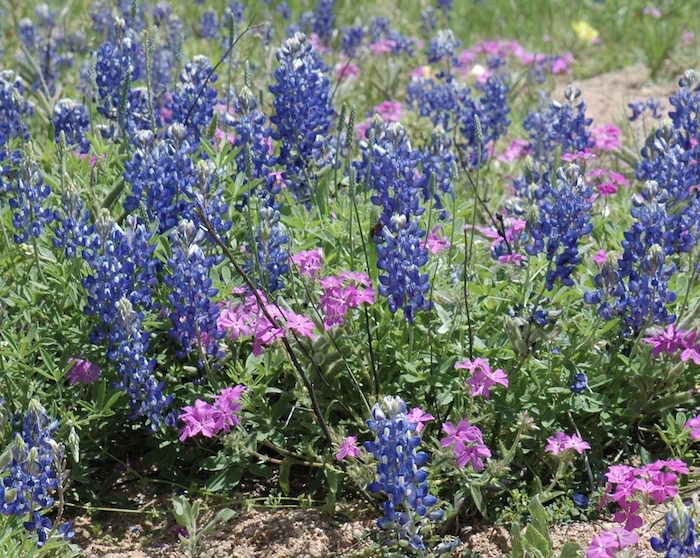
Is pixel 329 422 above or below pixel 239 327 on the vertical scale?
below

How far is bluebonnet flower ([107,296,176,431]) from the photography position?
311 cm

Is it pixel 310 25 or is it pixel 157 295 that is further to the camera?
pixel 310 25

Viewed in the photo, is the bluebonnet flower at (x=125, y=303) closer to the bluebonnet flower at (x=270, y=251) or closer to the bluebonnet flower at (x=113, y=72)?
the bluebonnet flower at (x=270, y=251)

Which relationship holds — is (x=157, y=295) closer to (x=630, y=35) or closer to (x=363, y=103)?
(x=363, y=103)

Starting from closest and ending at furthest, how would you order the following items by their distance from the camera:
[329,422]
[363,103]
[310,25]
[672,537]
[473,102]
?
[672,537], [329,422], [473,102], [363,103], [310,25]

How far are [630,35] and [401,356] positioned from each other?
19.4 ft

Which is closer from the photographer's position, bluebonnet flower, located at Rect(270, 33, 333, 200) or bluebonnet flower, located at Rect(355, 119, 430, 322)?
bluebonnet flower, located at Rect(355, 119, 430, 322)

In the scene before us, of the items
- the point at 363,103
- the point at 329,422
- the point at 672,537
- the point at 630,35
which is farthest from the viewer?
the point at 630,35

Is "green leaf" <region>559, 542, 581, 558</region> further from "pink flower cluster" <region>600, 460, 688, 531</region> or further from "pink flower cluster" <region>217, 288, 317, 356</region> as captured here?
"pink flower cluster" <region>217, 288, 317, 356</region>

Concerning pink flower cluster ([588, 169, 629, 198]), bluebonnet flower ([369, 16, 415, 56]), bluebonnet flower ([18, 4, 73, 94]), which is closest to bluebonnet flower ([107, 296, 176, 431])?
pink flower cluster ([588, 169, 629, 198])

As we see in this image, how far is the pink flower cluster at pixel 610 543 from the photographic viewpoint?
2.80 m

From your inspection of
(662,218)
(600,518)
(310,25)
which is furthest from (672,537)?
(310,25)

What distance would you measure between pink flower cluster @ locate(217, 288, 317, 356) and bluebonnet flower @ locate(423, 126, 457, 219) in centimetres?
90

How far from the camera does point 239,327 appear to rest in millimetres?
3328
